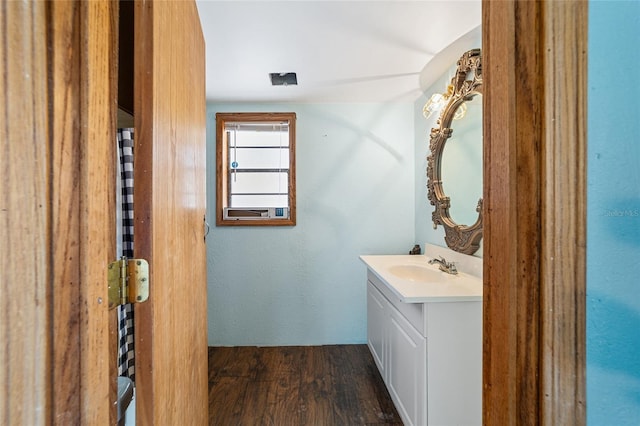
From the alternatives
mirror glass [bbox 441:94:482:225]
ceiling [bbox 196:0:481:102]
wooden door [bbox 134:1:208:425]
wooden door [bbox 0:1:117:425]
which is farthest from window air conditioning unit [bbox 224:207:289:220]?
wooden door [bbox 0:1:117:425]

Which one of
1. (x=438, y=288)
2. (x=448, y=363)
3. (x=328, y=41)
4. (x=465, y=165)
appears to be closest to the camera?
(x=448, y=363)

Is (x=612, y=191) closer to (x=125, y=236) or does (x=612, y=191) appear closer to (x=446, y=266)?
(x=125, y=236)

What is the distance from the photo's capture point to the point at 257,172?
2.67m

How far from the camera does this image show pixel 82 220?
1.49 ft

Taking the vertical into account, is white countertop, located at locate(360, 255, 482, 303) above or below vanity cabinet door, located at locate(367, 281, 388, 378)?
above

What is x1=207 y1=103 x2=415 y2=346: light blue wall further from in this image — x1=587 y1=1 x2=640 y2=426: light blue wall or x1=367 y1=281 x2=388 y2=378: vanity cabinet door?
x1=587 y1=1 x2=640 y2=426: light blue wall

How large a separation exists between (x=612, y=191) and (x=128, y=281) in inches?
35.5

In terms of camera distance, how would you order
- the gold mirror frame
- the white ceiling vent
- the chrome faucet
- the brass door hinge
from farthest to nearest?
the white ceiling vent, the chrome faucet, the gold mirror frame, the brass door hinge

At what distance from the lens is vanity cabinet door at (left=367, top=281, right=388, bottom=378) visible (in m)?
1.92

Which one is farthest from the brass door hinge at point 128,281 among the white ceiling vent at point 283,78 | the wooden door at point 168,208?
the white ceiling vent at point 283,78

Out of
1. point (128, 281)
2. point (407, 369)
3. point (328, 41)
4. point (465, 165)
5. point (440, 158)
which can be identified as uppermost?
point (328, 41)

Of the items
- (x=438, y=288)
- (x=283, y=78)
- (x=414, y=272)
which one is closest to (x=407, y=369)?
(x=438, y=288)

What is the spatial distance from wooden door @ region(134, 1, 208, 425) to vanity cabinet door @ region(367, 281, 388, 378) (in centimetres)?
125

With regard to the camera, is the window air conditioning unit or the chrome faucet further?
the window air conditioning unit
